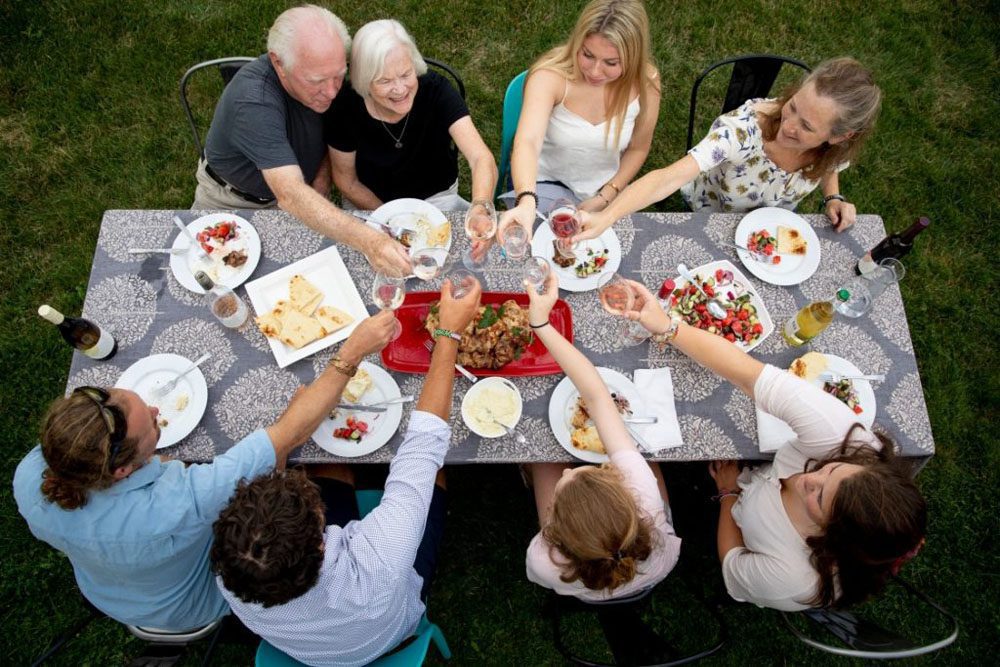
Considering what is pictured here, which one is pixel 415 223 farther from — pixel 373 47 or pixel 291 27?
pixel 291 27

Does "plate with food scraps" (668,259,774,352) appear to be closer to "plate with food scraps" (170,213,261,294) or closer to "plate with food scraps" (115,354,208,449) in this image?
"plate with food scraps" (170,213,261,294)

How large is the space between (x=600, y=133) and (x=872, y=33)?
3702 mm

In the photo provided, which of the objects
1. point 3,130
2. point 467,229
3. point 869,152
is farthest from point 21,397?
point 869,152

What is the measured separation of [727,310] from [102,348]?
275 cm

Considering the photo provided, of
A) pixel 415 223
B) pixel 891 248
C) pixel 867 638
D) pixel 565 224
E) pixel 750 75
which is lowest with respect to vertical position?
pixel 867 638

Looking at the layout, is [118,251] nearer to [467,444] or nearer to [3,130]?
[467,444]

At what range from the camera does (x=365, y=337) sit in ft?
7.91

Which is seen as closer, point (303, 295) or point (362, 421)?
point (362, 421)

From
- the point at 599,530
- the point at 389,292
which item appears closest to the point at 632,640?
the point at 599,530

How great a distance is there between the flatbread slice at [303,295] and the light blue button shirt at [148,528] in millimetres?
633

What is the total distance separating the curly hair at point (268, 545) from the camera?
1.93m

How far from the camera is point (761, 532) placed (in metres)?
2.49

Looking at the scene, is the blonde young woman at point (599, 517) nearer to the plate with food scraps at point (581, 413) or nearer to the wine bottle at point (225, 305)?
the plate with food scraps at point (581, 413)

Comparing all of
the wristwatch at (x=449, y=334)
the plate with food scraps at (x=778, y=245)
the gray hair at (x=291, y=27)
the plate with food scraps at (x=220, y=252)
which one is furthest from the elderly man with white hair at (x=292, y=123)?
the plate with food scraps at (x=778, y=245)
